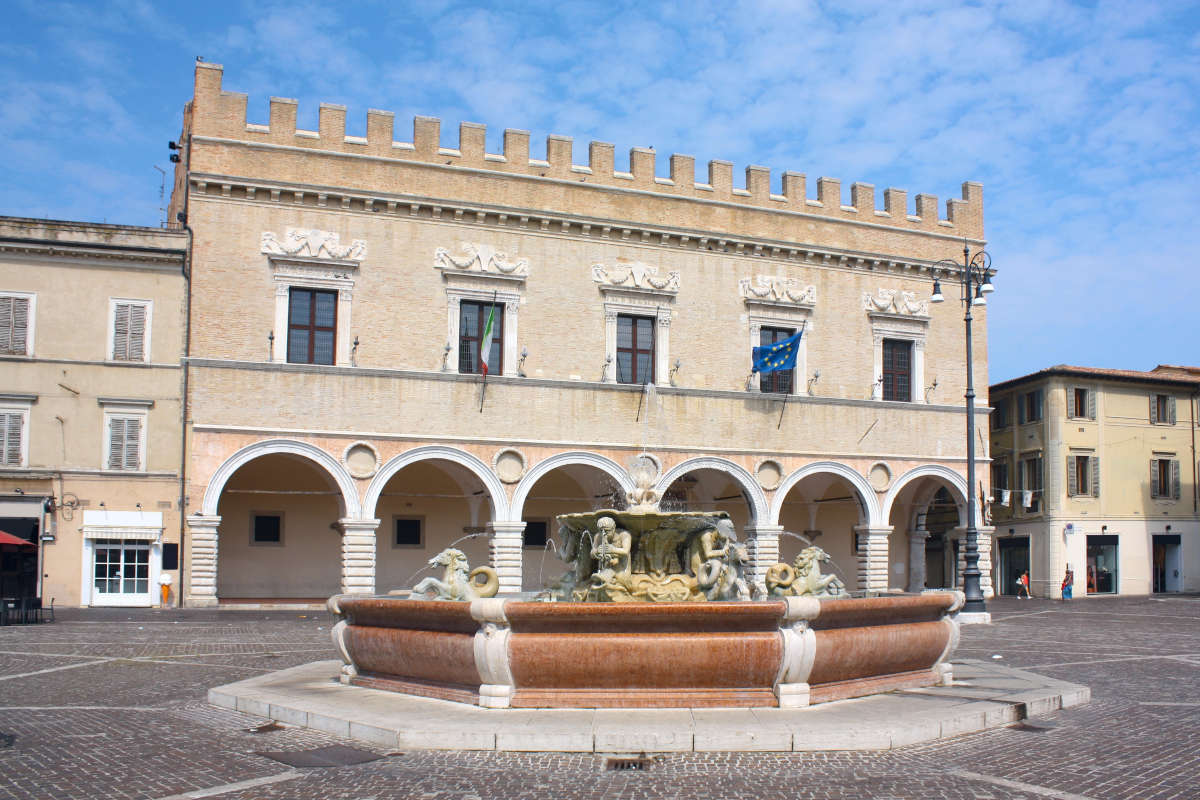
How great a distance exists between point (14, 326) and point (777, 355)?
58.7 ft

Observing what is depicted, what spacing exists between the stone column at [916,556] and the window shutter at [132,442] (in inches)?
868

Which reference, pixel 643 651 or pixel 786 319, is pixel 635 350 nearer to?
pixel 786 319

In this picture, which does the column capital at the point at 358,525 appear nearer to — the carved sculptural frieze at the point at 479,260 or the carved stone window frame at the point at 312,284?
the carved stone window frame at the point at 312,284

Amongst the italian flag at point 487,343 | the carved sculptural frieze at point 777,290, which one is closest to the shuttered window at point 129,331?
the italian flag at point 487,343

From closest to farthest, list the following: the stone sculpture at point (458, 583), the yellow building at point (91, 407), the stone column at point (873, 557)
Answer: the stone sculpture at point (458, 583), the yellow building at point (91, 407), the stone column at point (873, 557)

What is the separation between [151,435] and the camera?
83.5ft

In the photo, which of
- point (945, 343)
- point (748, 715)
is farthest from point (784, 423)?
point (748, 715)

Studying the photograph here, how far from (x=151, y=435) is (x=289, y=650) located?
37.7 feet

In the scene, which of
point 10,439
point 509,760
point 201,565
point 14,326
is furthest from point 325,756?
point 14,326

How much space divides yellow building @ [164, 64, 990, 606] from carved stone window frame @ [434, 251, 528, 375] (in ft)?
0.18

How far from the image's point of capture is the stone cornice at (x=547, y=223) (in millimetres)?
26203

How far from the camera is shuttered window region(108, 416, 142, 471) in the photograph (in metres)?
25.3

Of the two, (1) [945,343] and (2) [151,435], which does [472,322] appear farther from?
(1) [945,343]

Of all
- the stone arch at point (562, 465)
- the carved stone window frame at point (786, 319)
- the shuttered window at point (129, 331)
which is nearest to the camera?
the shuttered window at point (129, 331)
